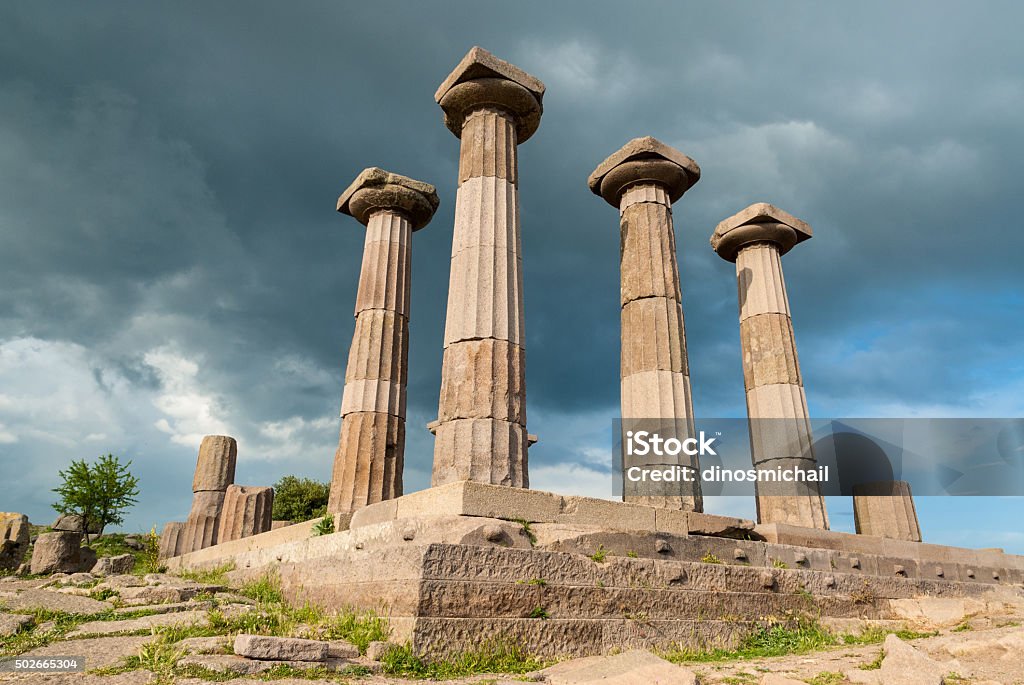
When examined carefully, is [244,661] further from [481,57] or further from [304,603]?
[481,57]

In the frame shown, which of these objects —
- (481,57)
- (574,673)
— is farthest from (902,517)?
(481,57)

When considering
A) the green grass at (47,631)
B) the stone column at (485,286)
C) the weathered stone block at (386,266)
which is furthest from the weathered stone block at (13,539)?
the stone column at (485,286)

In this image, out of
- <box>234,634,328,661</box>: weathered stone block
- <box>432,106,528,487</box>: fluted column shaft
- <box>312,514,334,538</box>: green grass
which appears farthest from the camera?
<box>312,514,334,538</box>: green grass

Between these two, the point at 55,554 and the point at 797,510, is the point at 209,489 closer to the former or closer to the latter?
the point at 55,554

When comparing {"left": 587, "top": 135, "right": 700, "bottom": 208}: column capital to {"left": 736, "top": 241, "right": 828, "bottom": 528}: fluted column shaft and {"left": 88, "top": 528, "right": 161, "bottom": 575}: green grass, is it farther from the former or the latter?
{"left": 88, "top": 528, "right": 161, "bottom": 575}: green grass

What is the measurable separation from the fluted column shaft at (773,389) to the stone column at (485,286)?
24.2ft

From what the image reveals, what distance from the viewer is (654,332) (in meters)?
12.9

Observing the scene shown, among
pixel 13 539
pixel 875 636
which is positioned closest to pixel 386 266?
pixel 875 636

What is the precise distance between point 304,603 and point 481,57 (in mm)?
8706

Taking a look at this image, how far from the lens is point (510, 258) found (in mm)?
10438

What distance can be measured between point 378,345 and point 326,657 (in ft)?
31.5

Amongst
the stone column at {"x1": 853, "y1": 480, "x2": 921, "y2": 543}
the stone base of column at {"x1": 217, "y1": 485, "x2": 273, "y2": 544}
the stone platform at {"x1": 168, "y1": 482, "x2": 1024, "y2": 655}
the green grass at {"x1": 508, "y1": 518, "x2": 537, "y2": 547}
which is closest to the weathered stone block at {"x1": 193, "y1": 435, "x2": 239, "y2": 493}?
the stone base of column at {"x1": 217, "y1": 485, "x2": 273, "y2": 544}

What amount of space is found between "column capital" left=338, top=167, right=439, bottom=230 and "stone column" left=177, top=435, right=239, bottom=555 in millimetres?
10051

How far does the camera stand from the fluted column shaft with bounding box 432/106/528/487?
9000mm
